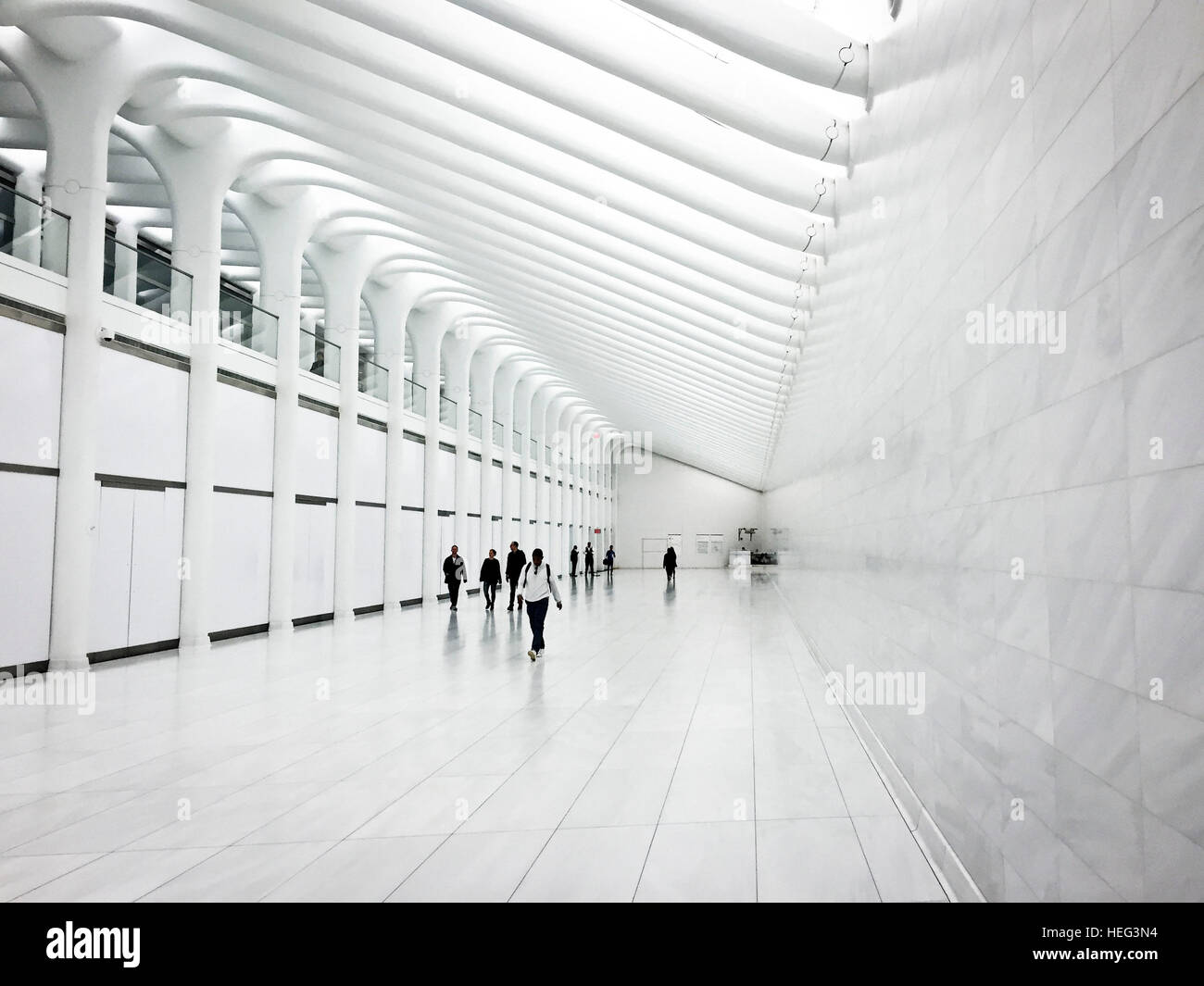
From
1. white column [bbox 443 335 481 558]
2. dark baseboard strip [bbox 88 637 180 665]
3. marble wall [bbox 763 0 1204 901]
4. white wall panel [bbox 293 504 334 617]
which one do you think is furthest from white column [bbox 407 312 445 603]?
marble wall [bbox 763 0 1204 901]

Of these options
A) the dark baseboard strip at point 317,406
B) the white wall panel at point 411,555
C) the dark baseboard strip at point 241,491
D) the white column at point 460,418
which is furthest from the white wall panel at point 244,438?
the white column at point 460,418

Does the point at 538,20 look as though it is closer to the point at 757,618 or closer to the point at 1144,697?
the point at 1144,697

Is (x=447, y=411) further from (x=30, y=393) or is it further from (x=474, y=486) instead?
(x=30, y=393)

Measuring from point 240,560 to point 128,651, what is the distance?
112 inches

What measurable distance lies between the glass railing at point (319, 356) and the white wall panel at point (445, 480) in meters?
5.40

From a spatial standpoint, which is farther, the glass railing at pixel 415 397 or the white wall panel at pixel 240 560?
the glass railing at pixel 415 397

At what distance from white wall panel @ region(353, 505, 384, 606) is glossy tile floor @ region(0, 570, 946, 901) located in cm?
782

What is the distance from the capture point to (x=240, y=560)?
14.5m

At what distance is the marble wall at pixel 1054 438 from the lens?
212 centimetres

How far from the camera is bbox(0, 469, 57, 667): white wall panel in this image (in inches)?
389

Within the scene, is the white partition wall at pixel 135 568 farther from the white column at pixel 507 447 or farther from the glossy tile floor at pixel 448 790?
the white column at pixel 507 447

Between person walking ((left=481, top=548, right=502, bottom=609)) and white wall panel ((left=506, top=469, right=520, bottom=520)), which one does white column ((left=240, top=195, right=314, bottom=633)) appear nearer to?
person walking ((left=481, top=548, right=502, bottom=609))
